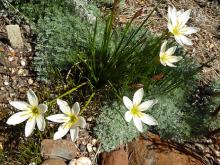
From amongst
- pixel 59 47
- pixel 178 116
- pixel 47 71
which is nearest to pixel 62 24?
pixel 59 47

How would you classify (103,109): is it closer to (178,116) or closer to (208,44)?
(178,116)

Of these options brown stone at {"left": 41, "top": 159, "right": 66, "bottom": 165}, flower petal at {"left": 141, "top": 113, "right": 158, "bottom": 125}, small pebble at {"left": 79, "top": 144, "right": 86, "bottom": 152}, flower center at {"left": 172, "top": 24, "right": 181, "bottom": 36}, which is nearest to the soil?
small pebble at {"left": 79, "top": 144, "right": 86, "bottom": 152}

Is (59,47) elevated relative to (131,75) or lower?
elevated

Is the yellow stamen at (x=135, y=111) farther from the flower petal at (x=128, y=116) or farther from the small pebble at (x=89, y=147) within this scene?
the small pebble at (x=89, y=147)

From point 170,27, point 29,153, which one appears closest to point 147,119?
point 170,27

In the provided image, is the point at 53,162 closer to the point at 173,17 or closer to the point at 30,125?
the point at 30,125

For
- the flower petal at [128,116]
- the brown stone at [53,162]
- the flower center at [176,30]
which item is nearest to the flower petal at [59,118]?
the flower petal at [128,116]
